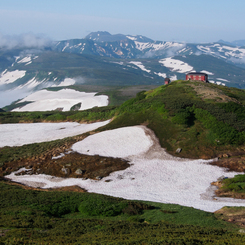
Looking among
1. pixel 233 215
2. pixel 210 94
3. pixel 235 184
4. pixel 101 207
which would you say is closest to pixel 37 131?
pixel 210 94

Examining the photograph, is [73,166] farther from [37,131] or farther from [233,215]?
[37,131]

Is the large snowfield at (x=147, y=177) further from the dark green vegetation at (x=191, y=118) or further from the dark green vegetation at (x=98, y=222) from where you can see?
the dark green vegetation at (x=98, y=222)

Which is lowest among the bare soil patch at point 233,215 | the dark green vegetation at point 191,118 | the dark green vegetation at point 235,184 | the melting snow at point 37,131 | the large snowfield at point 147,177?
the melting snow at point 37,131

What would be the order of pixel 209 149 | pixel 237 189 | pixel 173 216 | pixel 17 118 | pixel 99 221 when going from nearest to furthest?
pixel 99 221 → pixel 173 216 → pixel 237 189 → pixel 209 149 → pixel 17 118

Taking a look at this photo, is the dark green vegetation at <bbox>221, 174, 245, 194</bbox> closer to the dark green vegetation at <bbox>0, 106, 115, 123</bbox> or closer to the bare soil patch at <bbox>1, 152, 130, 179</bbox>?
the bare soil patch at <bbox>1, 152, 130, 179</bbox>

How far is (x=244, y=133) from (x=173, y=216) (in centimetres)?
2270

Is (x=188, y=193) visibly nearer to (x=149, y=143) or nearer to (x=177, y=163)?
(x=177, y=163)

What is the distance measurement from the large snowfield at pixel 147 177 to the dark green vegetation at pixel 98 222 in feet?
13.7

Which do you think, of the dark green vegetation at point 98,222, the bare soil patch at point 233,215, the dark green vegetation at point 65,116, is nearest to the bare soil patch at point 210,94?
the dark green vegetation at point 65,116

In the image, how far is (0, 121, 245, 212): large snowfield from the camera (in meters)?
25.5

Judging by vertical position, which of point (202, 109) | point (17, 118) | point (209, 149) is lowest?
point (17, 118)

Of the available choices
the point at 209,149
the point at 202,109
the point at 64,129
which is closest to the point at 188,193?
the point at 209,149

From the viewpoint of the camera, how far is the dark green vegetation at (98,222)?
44.2ft

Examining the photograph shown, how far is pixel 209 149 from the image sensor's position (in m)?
35.8
